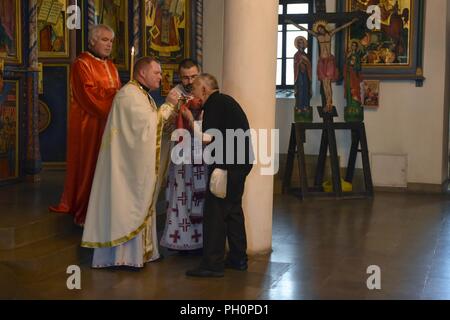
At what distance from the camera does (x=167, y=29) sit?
1075 centimetres

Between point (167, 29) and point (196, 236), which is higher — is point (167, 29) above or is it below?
above

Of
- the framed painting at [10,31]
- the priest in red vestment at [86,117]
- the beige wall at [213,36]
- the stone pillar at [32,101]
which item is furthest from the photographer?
the beige wall at [213,36]

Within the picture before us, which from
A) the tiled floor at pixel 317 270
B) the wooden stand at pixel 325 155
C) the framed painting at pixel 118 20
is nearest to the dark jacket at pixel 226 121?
the tiled floor at pixel 317 270

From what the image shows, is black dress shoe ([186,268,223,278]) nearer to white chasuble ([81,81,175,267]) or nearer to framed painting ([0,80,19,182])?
white chasuble ([81,81,175,267])

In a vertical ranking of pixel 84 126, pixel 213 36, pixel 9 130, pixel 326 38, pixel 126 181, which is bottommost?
pixel 126 181

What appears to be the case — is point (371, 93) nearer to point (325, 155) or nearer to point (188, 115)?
point (325, 155)

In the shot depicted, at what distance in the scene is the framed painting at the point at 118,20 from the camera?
10492mm

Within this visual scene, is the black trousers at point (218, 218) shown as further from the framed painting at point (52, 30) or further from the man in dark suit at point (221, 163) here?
the framed painting at point (52, 30)

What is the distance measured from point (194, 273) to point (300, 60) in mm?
5323

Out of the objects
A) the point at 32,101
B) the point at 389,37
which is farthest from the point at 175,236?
the point at 389,37

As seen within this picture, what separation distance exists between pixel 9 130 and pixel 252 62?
329cm

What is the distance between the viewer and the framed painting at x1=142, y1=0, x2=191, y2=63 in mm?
10492

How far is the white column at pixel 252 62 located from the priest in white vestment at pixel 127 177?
2.40ft

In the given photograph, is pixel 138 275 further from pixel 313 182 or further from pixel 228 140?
pixel 313 182
